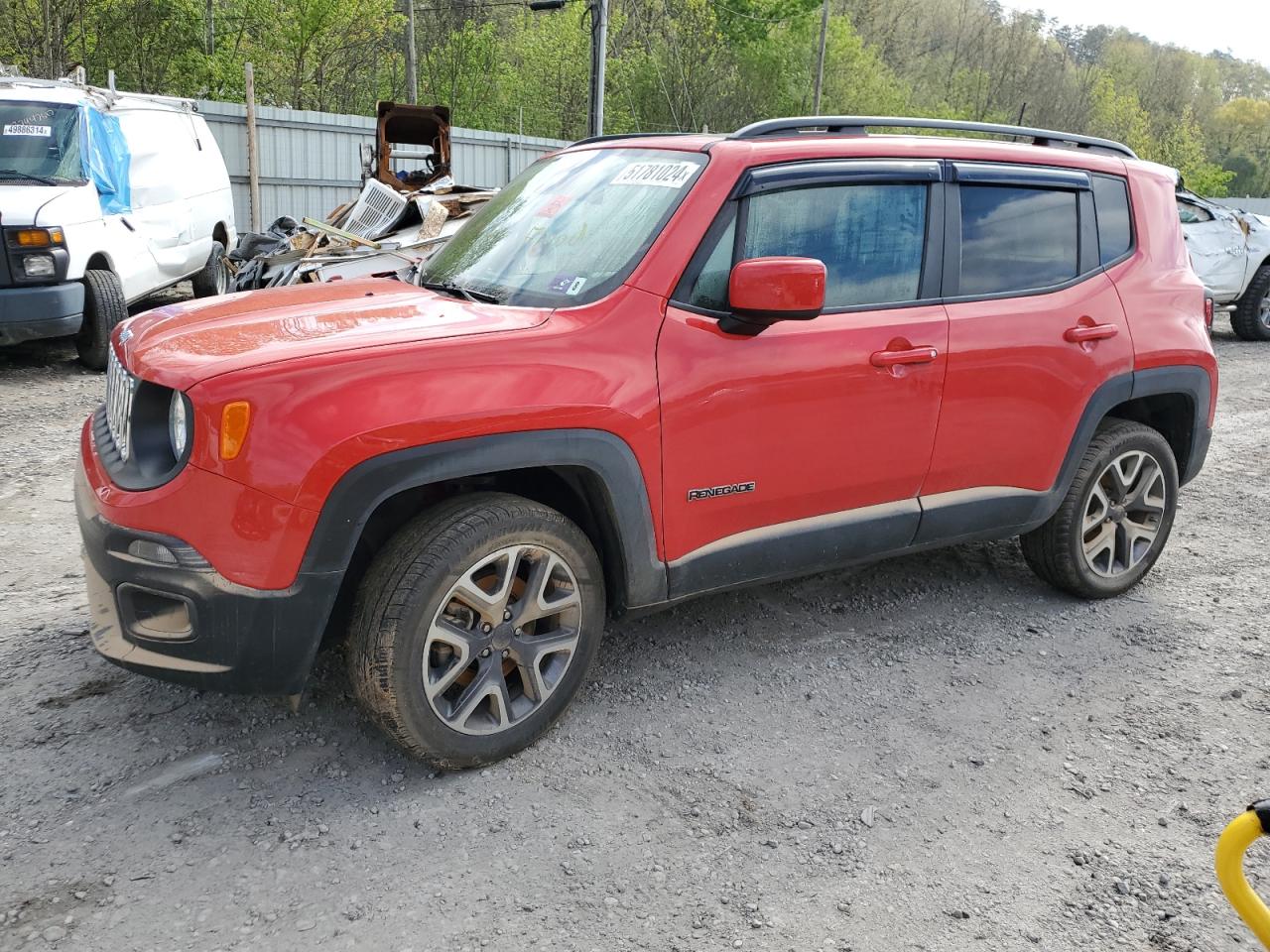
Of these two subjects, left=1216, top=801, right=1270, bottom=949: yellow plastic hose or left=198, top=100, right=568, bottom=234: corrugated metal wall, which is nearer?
left=1216, top=801, right=1270, bottom=949: yellow plastic hose

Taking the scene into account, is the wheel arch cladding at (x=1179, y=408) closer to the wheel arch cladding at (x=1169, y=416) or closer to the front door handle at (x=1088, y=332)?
the wheel arch cladding at (x=1169, y=416)

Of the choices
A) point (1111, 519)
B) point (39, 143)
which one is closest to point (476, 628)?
point (1111, 519)

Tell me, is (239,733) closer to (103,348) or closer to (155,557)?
(155,557)

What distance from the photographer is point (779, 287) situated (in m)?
3.15

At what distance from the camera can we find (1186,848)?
2.97 m

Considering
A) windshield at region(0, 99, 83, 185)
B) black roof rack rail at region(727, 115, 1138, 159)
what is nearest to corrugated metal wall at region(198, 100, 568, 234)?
windshield at region(0, 99, 83, 185)

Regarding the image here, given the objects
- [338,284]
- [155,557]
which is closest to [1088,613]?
[338,284]

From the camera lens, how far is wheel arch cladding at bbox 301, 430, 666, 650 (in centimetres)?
279

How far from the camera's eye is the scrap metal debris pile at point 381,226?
8492mm

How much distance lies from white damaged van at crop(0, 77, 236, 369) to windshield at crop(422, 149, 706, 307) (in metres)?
5.19

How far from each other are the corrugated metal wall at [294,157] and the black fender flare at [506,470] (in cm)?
1452

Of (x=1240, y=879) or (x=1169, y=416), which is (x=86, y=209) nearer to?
(x=1169, y=416)

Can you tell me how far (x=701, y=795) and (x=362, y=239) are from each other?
732 cm

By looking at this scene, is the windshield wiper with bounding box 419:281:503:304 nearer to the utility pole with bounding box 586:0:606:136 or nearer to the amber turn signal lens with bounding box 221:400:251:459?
the amber turn signal lens with bounding box 221:400:251:459
